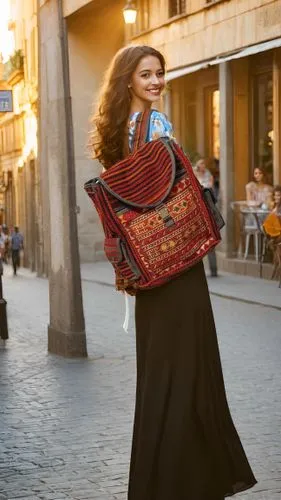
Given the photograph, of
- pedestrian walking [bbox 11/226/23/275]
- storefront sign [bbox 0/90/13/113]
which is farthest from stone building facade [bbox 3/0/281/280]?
pedestrian walking [bbox 11/226/23/275]

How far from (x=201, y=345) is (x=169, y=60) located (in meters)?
21.8

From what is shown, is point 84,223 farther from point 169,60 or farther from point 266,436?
point 266,436

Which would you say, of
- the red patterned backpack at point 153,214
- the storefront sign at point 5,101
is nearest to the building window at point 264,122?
the storefront sign at point 5,101

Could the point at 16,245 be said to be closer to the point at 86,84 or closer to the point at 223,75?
the point at 86,84

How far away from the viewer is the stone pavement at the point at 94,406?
596 cm

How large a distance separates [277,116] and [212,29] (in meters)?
2.49

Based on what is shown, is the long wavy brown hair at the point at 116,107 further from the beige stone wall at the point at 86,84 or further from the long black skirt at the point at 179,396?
the beige stone wall at the point at 86,84

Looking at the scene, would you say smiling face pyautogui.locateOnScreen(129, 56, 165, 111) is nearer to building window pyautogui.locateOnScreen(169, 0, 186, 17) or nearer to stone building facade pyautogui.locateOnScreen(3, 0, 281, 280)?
stone building facade pyautogui.locateOnScreen(3, 0, 281, 280)

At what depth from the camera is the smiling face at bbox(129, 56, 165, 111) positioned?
468cm

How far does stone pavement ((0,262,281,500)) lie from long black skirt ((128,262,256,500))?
2.79 ft

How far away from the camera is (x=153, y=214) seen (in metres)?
4.57

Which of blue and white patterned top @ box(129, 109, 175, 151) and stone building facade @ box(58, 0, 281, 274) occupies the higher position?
stone building facade @ box(58, 0, 281, 274)

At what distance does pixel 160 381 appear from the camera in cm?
470

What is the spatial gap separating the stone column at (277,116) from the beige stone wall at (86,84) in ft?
29.2
